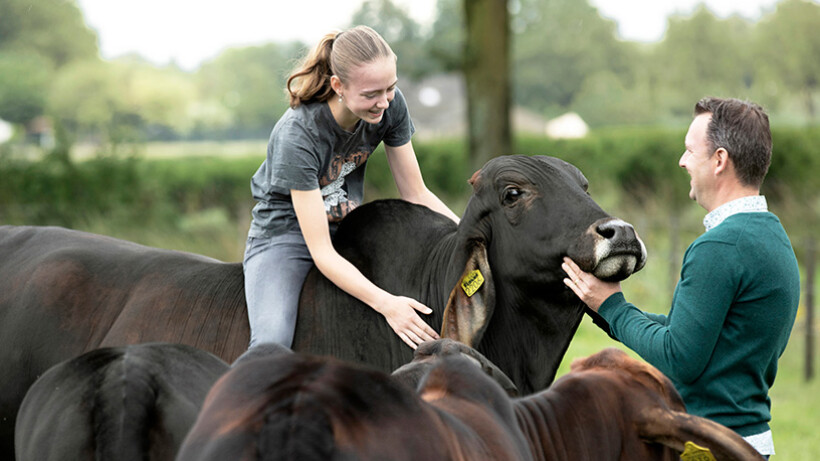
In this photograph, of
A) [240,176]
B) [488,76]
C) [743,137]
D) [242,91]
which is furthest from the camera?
[242,91]

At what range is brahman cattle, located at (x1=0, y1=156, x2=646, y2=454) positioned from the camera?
Result: 3725mm

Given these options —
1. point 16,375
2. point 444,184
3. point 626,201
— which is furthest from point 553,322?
point 444,184

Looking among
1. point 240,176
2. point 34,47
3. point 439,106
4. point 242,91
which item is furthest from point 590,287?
point 242,91

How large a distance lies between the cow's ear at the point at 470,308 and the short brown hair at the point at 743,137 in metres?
1.13

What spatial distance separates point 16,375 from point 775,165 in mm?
17332

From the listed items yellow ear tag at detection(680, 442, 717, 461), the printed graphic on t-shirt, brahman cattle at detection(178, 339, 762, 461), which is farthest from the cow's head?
yellow ear tag at detection(680, 442, 717, 461)

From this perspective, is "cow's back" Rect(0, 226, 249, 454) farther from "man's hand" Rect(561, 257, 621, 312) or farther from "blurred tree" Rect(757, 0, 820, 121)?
"blurred tree" Rect(757, 0, 820, 121)

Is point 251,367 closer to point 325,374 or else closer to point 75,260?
point 325,374

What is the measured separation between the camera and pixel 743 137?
3.07 metres

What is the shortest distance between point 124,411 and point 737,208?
2.05 meters

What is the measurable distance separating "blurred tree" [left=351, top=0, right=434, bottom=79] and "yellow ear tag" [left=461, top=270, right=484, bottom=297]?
105 feet

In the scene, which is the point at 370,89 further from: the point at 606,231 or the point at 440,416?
the point at 440,416

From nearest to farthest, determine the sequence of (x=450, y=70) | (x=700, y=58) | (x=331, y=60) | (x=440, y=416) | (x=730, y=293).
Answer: (x=440, y=416) → (x=730, y=293) → (x=331, y=60) → (x=450, y=70) → (x=700, y=58)

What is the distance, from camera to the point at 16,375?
416 centimetres
